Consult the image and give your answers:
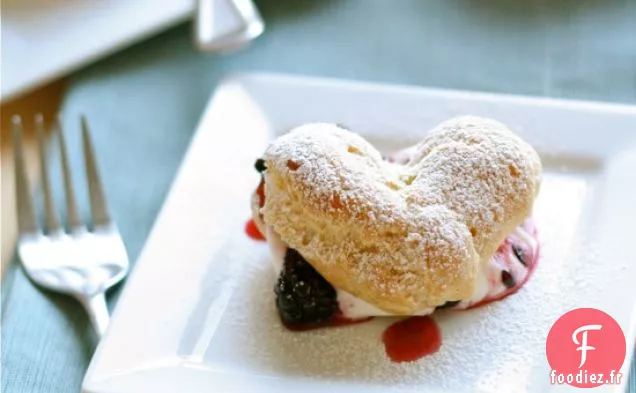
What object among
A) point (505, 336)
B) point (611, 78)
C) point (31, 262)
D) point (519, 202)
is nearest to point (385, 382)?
point (505, 336)

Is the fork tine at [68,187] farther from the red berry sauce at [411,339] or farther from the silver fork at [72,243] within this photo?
the red berry sauce at [411,339]

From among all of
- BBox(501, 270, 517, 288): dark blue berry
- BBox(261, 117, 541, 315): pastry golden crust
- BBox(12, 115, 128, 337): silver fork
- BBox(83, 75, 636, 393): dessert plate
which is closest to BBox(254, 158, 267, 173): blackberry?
BBox(261, 117, 541, 315): pastry golden crust

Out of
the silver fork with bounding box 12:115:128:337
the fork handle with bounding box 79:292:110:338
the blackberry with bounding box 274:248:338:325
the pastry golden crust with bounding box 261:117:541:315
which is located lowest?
the fork handle with bounding box 79:292:110:338

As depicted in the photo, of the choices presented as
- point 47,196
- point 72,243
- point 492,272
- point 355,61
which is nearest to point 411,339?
point 492,272

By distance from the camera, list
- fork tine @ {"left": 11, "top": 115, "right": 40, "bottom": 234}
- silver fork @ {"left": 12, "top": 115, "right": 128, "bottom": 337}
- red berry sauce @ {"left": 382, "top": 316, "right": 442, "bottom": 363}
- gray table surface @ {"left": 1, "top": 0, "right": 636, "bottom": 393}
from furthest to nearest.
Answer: gray table surface @ {"left": 1, "top": 0, "right": 636, "bottom": 393} < fork tine @ {"left": 11, "top": 115, "right": 40, "bottom": 234} < silver fork @ {"left": 12, "top": 115, "right": 128, "bottom": 337} < red berry sauce @ {"left": 382, "top": 316, "right": 442, "bottom": 363}

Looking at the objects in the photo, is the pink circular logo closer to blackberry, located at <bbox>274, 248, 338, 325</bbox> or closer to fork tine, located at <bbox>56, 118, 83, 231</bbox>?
blackberry, located at <bbox>274, 248, 338, 325</bbox>

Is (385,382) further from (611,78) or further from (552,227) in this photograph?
(611,78)

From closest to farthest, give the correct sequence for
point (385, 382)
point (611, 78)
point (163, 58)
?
1. point (385, 382)
2. point (611, 78)
3. point (163, 58)
